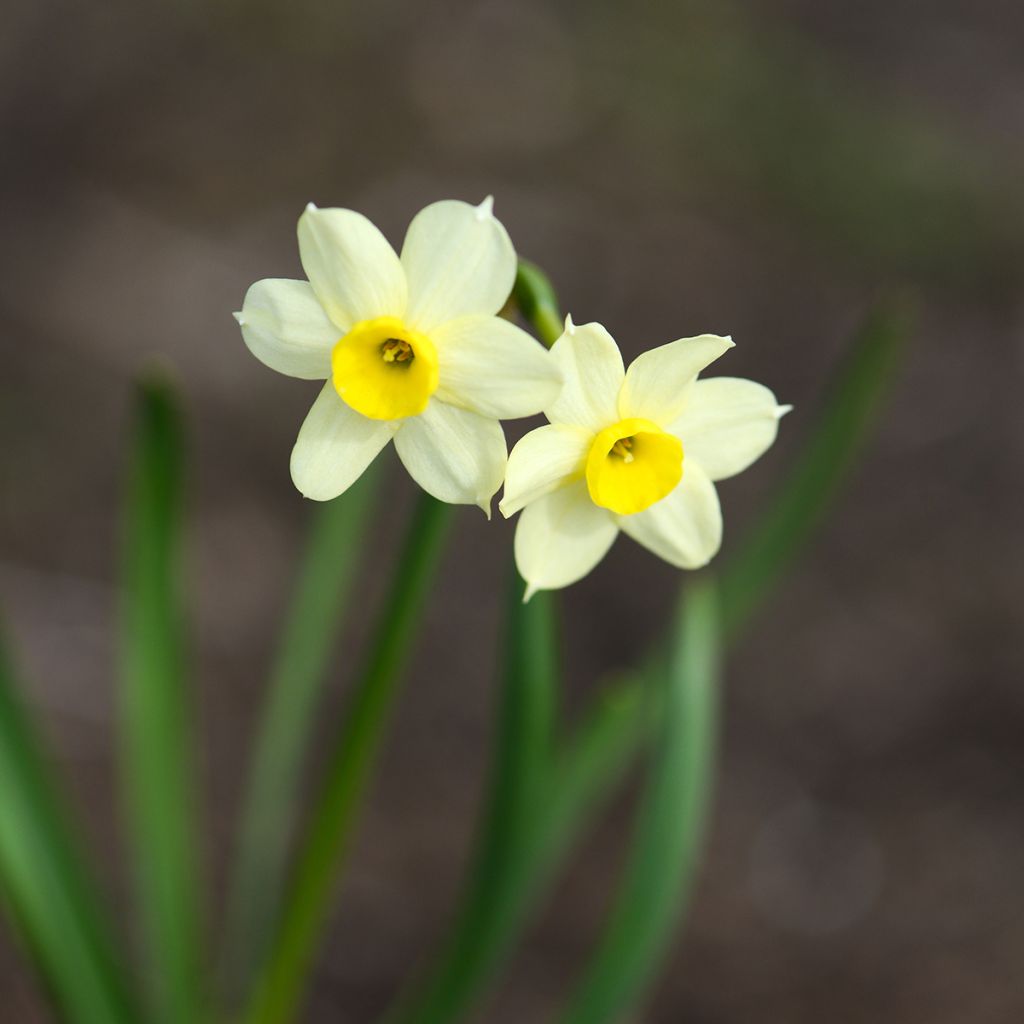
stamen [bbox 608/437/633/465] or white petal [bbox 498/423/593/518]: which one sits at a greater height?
stamen [bbox 608/437/633/465]

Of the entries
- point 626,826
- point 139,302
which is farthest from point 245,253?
point 626,826

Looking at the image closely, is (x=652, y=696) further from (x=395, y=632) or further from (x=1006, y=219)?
(x=1006, y=219)

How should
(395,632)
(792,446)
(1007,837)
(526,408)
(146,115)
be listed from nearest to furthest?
(526,408), (395,632), (1007,837), (792,446), (146,115)

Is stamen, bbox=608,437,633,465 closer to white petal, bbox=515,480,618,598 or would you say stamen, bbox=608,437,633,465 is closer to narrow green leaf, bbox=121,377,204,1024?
white petal, bbox=515,480,618,598

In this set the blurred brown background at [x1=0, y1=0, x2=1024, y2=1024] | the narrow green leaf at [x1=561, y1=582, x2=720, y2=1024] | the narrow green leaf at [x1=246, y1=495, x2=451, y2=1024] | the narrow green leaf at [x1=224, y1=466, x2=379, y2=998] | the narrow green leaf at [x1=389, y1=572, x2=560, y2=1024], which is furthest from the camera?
Answer: the blurred brown background at [x1=0, y1=0, x2=1024, y2=1024]

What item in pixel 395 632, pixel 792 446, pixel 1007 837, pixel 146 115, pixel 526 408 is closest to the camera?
pixel 526 408

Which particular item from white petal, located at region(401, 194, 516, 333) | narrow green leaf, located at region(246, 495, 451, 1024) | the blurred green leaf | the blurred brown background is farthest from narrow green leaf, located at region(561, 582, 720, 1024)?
the blurred brown background

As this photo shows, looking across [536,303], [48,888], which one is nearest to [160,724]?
[48,888]
